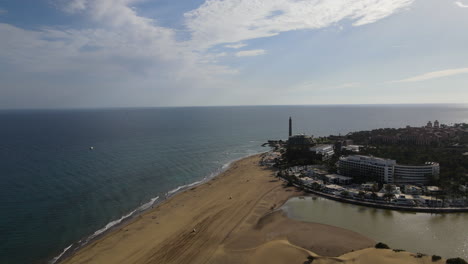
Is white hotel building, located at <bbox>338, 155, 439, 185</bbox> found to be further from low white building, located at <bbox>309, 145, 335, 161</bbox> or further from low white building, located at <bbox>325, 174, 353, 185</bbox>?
low white building, located at <bbox>309, 145, 335, 161</bbox>

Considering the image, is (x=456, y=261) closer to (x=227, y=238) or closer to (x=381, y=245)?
(x=381, y=245)

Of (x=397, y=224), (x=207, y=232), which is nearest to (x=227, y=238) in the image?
(x=207, y=232)

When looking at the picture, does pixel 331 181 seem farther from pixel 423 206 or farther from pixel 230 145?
pixel 230 145

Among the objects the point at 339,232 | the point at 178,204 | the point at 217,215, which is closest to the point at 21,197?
the point at 178,204

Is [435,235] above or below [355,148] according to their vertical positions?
below

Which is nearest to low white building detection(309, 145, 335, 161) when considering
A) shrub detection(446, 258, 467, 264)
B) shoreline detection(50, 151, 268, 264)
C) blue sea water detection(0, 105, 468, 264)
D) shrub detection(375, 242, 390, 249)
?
blue sea water detection(0, 105, 468, 264)

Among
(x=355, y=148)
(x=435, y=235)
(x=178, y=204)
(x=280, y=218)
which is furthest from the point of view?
(x=355, y=148)

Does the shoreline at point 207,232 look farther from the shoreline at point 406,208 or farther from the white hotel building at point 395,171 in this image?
the white hotel building at point 395,171

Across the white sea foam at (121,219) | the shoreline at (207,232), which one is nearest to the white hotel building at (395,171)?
the shoreline at (207,232)
